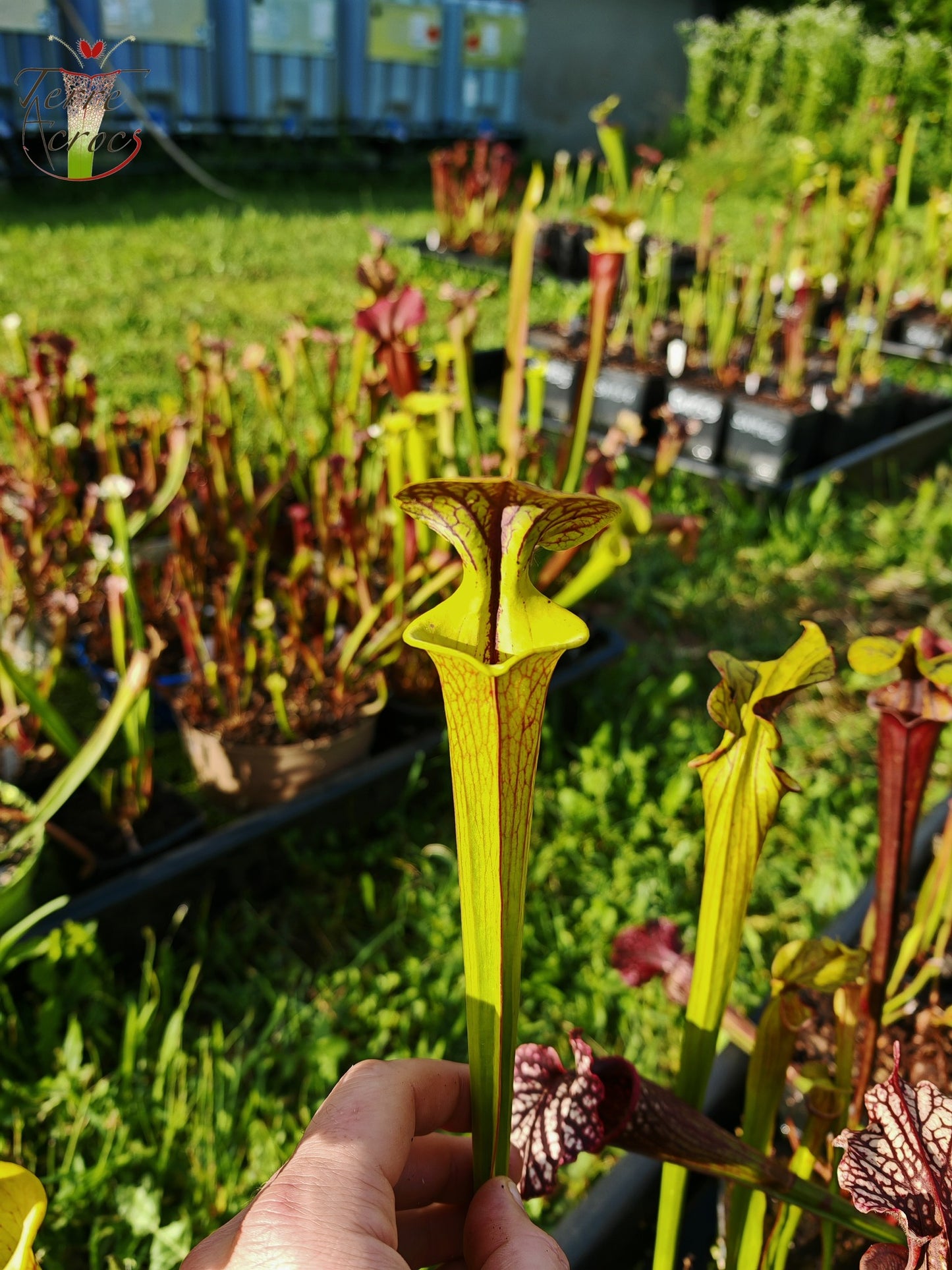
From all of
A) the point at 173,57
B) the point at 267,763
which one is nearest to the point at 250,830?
the point at 267,763

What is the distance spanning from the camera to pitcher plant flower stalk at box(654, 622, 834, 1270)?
2.57ft

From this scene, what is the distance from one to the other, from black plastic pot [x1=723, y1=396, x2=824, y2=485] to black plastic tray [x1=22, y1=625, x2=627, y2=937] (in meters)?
1.56

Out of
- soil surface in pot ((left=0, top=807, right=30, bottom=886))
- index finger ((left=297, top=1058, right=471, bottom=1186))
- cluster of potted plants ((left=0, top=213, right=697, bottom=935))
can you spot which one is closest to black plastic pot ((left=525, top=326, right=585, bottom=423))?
cluster of potted plants ((left=0, top=213, right=697, bottom=935))

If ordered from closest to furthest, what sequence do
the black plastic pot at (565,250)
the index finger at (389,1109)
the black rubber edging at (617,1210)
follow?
the index finger at (389,1109)
the black rubber edging at (617,1210)
the black plastic pot at (565,250)

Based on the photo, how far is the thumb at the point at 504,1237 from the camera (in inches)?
26.7

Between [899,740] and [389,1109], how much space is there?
1.99 feet

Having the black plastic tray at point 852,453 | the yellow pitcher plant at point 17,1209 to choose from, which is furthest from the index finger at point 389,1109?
the black plastic tray at point 852,453

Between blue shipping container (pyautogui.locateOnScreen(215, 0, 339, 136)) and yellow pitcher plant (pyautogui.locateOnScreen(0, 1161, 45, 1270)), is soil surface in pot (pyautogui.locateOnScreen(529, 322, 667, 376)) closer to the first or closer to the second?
yellow pitcher plant (pyautogui.locateOnScreen(0, 1161, 45, 1270))

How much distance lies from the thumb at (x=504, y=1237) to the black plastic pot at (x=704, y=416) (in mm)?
3195

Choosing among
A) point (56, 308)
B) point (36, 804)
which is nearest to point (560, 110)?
point (56, 308)

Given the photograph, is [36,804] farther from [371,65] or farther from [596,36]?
[596,36]

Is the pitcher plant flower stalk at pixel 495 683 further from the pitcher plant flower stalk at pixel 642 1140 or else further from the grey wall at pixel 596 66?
the grey wall at pixel 596 66

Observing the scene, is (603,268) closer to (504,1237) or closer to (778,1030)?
(778,1030)

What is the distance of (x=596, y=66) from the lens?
42.5 ft
